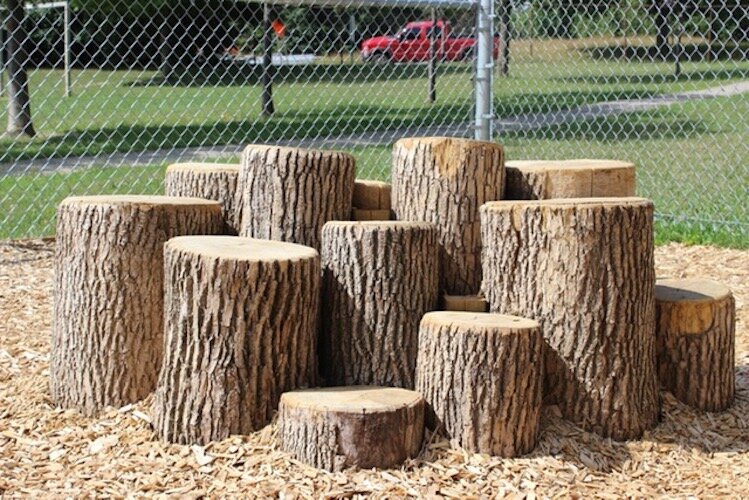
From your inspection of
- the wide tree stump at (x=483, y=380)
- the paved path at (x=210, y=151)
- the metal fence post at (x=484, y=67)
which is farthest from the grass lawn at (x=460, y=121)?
the wide tree stump at (x=483, y=380)

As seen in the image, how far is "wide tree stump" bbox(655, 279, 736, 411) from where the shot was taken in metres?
4.35

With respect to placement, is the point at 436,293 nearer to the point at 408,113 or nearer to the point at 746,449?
the point at 746,449

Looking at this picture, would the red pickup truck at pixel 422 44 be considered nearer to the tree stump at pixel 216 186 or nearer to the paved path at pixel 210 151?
the paved path at pixel 210 151

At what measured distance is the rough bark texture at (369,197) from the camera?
15.0 feet

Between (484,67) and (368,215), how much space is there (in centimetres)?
250

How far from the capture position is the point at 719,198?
30.6ft

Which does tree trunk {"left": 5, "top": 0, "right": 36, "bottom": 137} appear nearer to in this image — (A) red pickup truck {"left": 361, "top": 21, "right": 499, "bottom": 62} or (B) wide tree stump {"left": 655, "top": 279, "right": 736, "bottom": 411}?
(A) red pickup truck {"left": 361, "top": 21, "right": 499, "bottom": 62}

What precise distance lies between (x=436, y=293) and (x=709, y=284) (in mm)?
1369

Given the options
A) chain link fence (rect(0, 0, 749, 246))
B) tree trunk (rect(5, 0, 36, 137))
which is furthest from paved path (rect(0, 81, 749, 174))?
tree trunk (rect(5, 0, 36, 137))

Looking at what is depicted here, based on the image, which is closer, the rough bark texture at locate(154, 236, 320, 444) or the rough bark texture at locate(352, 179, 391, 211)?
the rough bark texture at locate(154, 236, 320, 444)

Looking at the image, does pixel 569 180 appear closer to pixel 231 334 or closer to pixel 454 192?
pixel 454 192

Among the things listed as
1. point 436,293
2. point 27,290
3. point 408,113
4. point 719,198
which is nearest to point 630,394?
point 436,293

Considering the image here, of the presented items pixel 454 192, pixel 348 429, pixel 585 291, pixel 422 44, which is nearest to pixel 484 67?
pixel 454 192

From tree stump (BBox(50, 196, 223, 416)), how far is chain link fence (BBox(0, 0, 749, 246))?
260 centimetres
